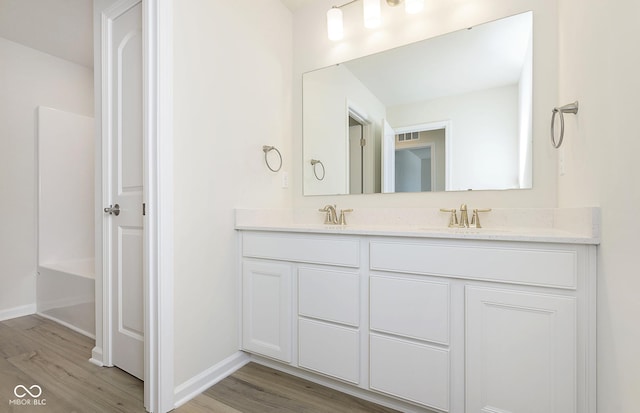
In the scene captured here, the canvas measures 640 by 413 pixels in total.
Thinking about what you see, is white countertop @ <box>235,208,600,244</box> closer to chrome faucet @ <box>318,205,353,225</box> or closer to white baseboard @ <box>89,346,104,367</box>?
chrome faucet @ <box>318,205,353,225</box>

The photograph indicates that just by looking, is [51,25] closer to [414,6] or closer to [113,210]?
[113,210]

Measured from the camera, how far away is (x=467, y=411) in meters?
→ 1.21

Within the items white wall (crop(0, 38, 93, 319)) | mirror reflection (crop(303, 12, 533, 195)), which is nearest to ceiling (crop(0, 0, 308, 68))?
white wall (crop(0, 38, 93, 319))

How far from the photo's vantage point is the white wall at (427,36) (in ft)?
5.06

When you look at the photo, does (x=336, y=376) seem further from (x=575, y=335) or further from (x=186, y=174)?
(x=186, y=174)

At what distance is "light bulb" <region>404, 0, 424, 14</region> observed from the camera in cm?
180

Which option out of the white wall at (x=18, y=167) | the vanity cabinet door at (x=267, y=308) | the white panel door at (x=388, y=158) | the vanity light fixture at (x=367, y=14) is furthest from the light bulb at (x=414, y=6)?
the white wall at (x=18, y=167)

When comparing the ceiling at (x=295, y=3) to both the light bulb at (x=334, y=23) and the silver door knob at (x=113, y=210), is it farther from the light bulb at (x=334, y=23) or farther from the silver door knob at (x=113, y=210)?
the silver door knob at (x=113, y=210)

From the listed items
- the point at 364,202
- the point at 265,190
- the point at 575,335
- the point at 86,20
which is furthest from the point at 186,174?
the point at 86,20

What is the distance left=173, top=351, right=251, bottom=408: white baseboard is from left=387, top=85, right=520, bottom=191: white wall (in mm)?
1651

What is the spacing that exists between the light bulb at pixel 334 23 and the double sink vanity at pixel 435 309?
1.32 metres

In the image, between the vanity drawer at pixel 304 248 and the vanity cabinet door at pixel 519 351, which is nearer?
the vanity cabinet door at pixel 519 351

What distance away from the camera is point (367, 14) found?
192cm

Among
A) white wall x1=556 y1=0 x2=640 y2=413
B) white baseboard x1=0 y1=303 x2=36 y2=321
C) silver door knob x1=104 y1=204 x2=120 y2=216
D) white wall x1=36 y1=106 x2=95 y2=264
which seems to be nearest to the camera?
white wall x1=556 y1=0 x2=640 y2=413
